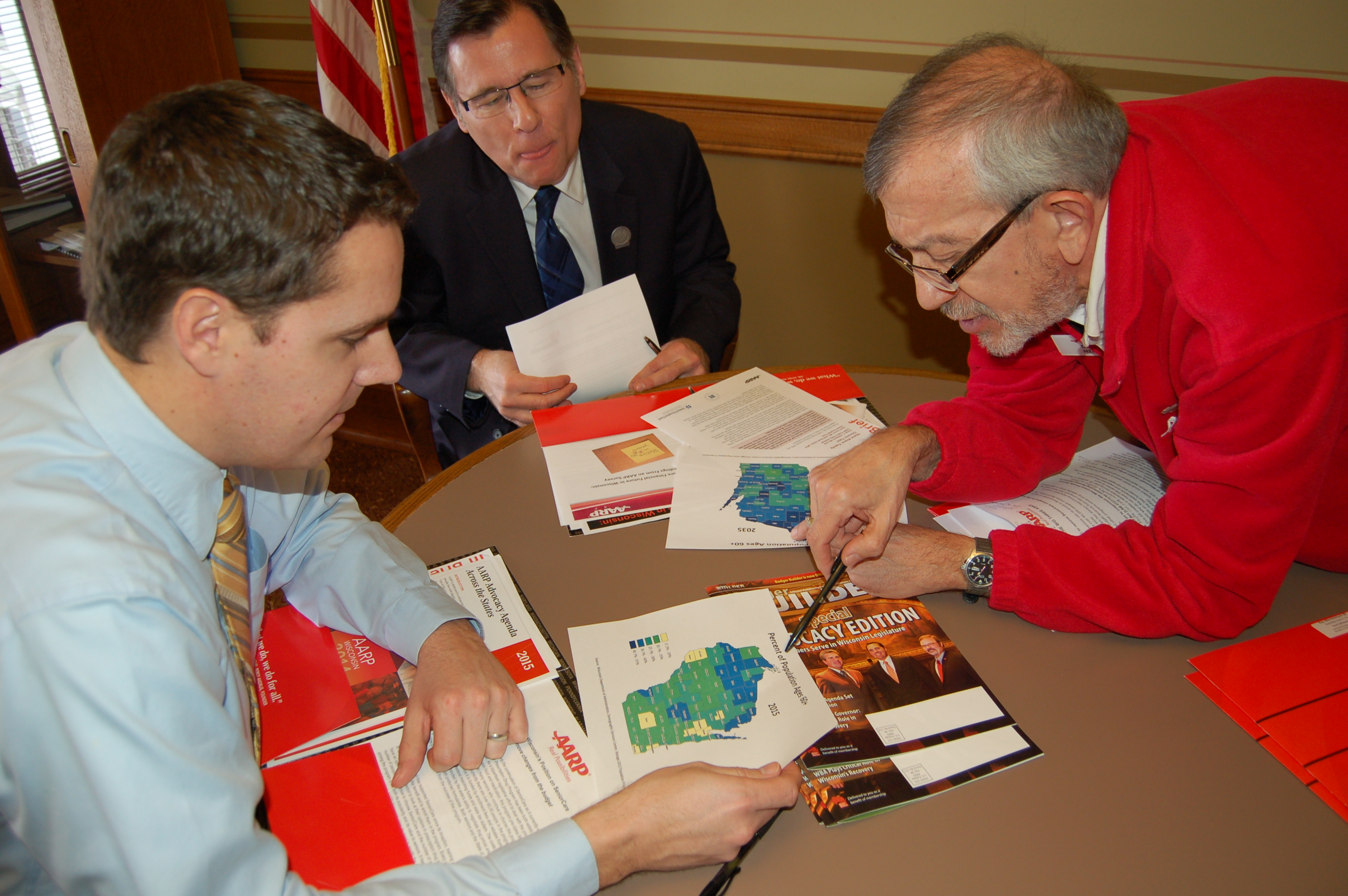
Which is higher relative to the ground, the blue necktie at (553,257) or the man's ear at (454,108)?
the man's ear at (454,108)

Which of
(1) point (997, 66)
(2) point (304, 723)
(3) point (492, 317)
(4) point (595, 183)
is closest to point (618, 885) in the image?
(2) point (304, 723)

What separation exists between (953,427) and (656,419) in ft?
1.73

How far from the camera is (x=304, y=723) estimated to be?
959 mm

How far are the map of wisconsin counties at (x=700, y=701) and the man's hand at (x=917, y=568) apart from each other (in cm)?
21

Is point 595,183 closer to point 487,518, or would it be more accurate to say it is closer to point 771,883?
point 487,518

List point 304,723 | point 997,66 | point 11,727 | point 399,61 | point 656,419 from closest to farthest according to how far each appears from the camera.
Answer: point 11,727 < point 304,723 < point 997,66 < point 656,419 < point 399,61

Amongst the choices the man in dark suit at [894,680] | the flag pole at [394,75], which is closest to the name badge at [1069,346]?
the man in dark suit at [894,680]

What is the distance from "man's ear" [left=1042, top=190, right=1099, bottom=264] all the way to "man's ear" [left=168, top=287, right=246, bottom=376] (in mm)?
1001

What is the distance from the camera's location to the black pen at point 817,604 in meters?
1.04

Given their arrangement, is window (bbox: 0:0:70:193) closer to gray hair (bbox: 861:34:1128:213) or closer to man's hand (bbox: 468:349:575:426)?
man's hand (bbox: 468:349:575:426)

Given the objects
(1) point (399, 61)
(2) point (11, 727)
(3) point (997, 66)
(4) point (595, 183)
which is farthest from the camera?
(1) point (399, 61)

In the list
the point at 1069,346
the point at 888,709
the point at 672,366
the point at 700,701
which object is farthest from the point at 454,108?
the point at 888,709

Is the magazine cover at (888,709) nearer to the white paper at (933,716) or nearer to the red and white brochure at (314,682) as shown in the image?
the white paper at (933,716)

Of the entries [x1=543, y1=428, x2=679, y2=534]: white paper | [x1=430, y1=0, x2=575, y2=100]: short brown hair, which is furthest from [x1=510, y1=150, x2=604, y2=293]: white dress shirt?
[x1=543, y1=428, x2=679, y2=534]: white paper
